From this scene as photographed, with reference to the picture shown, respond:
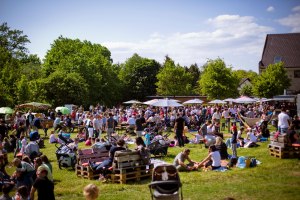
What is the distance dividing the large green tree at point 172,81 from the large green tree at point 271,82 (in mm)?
17223

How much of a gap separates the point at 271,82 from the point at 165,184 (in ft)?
154

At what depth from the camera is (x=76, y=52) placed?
58938 millimetres

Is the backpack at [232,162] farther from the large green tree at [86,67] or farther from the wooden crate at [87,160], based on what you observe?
the large green tree at [86,67]

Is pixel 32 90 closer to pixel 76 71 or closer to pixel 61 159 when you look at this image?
pixel 76 71

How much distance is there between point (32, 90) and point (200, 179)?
112 feet

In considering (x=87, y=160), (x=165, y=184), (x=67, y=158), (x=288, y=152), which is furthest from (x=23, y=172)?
(x=288, y=152)

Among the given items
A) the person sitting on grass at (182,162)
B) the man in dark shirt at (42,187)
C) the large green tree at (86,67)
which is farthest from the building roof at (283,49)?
the man in dark shirt at (42,187)

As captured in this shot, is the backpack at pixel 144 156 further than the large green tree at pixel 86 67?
No

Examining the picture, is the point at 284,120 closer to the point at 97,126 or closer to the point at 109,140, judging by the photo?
the point at 109,140

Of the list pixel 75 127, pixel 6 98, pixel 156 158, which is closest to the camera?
pixel 156 158

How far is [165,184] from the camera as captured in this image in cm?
716

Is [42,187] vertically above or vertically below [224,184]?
above

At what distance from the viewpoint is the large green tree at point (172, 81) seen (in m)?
63.6

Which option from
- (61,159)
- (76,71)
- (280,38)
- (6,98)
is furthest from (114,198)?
(280,38)
